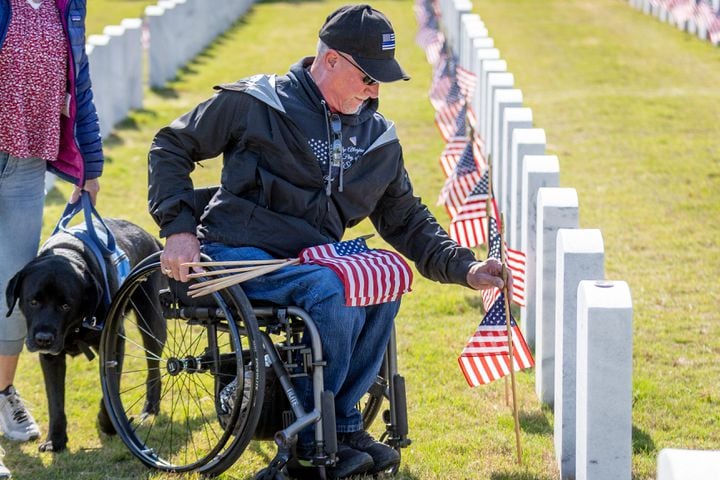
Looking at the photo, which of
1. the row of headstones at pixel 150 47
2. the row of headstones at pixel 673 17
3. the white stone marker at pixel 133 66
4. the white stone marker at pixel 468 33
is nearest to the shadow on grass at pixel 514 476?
the white stone marker at pixel 468 33

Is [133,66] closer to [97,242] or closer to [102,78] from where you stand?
[102,78]

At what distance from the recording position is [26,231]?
556 cm

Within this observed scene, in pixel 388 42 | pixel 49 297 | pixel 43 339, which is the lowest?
pixel 43 339

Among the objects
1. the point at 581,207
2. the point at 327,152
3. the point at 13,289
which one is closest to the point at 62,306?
the point at 13,289

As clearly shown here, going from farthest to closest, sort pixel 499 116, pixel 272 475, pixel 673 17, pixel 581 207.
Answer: pixel 673 17, pixel 581 207, pixel 499 116, pixel 272 475

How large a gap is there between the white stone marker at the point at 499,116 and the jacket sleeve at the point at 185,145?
12.5 ft

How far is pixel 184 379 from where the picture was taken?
5383 mm

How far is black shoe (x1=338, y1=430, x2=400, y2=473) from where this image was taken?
15.4ft

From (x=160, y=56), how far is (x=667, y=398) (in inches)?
499

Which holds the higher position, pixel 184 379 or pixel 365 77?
pixel 365 77

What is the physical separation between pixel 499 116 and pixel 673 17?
1365 cm

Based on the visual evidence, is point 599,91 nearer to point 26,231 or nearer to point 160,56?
point 160,56

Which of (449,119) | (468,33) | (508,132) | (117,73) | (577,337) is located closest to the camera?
(577,337)

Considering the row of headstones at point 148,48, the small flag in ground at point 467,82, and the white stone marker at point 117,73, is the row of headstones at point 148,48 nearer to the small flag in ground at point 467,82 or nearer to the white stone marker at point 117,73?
the white stone marker at point 117,73
